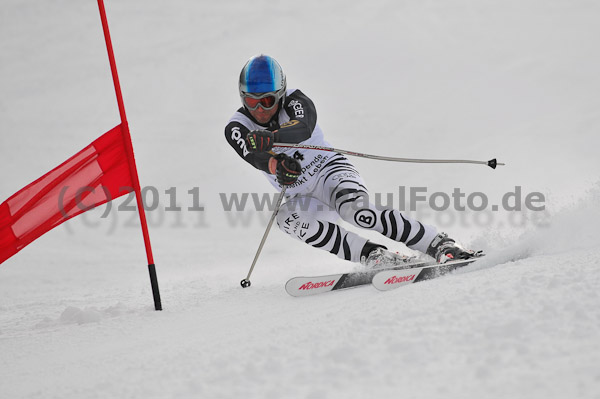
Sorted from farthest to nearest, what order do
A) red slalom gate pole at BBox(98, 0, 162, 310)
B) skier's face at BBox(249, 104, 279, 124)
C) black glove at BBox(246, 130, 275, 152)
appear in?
skier's face at BBox(249, 104, 279, 124) → black glove at BBox(246, 130, 275, 152) → red slalom gate pole at BBox(98, 0, 162, 310)

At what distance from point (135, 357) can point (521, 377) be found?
132 cm

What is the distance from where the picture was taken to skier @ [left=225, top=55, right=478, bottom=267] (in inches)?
127

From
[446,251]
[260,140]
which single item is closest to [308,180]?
[260,140]

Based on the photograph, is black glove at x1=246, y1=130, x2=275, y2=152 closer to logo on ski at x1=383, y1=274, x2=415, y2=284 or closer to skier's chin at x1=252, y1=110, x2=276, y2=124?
skier's chin at x1=252, y1=110, x2=276, y2=124

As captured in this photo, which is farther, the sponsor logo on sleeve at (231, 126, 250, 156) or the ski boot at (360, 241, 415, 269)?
the sponsor logo on sleeve at (231, 126, 250, 156)

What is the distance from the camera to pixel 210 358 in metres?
1.67

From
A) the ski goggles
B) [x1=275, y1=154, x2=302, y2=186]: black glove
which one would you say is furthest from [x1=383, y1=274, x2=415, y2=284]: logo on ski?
the ski goggles

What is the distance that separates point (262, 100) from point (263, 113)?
10 centimetres

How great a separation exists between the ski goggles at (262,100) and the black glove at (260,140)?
388 millimetres

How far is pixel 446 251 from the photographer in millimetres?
3029

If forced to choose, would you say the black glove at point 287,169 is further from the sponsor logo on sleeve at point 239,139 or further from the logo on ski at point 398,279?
the logo on ski at point 398,279

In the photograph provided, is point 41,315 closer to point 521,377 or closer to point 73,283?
point 73,283

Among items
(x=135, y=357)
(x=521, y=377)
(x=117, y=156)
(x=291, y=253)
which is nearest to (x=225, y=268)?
(x=291, y=253)

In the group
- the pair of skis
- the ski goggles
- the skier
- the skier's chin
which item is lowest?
the pair of skis
